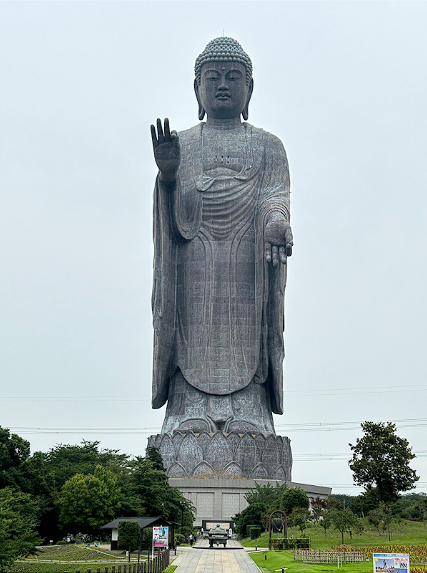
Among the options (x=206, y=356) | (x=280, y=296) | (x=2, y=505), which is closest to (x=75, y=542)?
(x=2, y=505)

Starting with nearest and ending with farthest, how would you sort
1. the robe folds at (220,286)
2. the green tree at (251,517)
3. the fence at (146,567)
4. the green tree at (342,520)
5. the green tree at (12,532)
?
the fence at (146,567)
the green tree at (12,532)
the green tree at (342,520)
the green tree at (251,517)
the robe folds at (220,286)

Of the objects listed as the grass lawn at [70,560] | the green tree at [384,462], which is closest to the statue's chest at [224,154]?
the green tree at [384,462]

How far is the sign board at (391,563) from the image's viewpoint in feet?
43.9

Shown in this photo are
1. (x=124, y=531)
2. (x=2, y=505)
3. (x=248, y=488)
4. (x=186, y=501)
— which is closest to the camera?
(x=2, y=505)

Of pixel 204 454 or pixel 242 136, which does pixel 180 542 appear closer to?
pixel 204 454

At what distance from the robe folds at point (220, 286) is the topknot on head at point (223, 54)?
3427mm

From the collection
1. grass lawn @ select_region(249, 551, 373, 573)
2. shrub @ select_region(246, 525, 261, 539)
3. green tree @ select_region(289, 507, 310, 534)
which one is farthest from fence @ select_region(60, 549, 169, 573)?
shrub @ select_region(246, 525, 261, 539)

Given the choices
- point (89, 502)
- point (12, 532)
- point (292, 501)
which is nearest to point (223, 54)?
point (292, 501)

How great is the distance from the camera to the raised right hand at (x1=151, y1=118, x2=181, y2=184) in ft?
95.3

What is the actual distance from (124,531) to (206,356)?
1396 cm

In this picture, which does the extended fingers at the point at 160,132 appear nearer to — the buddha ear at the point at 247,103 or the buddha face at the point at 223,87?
the buddha face at the point at 223,87

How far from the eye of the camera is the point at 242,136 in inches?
1439

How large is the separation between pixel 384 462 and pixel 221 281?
9311mm

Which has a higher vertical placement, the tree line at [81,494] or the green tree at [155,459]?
the green tree at [155,459]
